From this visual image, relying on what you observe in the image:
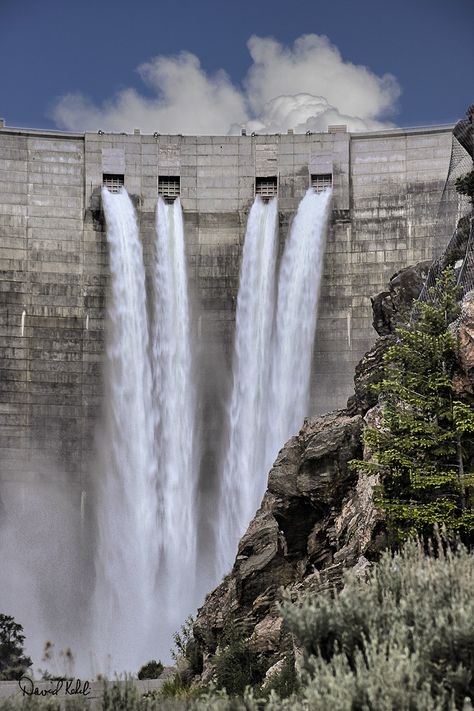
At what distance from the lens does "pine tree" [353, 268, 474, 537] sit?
2439cm

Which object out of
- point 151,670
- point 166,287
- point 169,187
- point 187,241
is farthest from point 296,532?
point 169,187

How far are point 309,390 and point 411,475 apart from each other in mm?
29454

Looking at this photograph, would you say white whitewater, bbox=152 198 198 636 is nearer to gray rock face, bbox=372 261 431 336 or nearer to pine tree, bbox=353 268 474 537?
gray rock face, bbox=372 261 431 336

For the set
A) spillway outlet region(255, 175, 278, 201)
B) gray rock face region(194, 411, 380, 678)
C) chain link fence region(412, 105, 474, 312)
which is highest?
spillway outlet region(255, 175, 278, 201)

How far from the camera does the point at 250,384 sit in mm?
54844

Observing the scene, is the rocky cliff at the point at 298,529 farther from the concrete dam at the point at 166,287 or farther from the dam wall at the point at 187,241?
the dam wall at the point at 187,241

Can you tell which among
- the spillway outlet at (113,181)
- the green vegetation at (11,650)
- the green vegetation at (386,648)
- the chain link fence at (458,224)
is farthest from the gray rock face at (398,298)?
the spillway outlet at (113,181)

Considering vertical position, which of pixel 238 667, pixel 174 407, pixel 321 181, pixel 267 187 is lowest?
pixel 238 667

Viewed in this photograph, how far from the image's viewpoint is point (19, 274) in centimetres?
5434

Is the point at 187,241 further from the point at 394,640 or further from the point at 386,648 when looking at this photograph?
the point at 386,648

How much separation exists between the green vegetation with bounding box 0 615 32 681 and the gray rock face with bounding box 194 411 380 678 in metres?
15.0

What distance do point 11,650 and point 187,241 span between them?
20974mm

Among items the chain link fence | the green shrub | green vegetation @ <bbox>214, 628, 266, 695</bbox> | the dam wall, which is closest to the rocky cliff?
green vegetation @ <bbox>214, 628, 266, 695</bbox>

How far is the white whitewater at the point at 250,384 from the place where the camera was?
53.6 m
